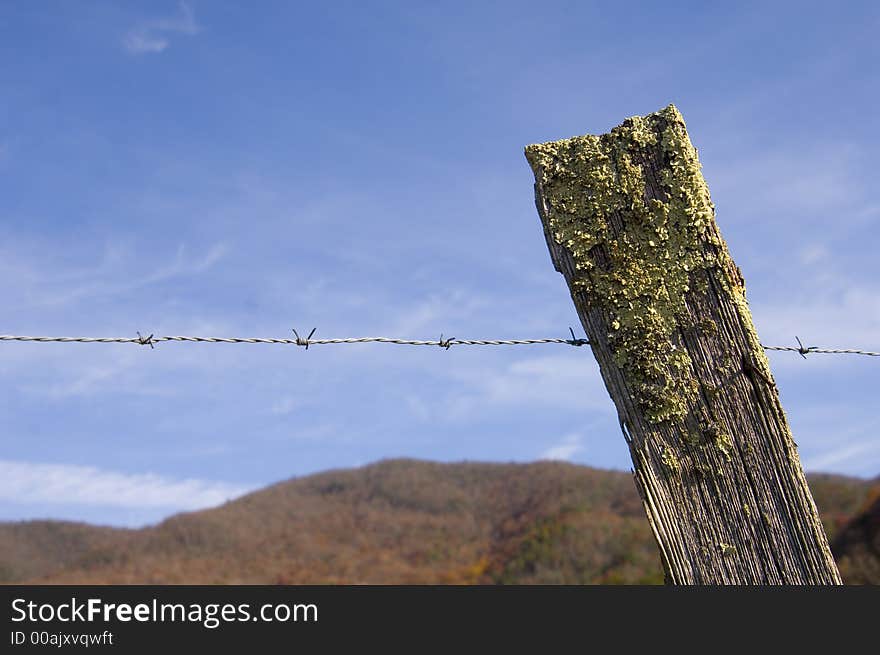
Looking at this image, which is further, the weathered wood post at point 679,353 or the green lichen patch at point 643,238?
the green lichen patch at point 643,238

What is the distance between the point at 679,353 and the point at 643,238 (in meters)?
0.43

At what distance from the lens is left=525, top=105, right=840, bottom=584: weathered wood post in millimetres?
2637

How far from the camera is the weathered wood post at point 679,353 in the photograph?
8.65 ft

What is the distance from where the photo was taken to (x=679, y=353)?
2746 mm

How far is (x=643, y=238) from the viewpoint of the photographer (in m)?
2.80

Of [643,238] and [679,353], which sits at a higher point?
[643,238]

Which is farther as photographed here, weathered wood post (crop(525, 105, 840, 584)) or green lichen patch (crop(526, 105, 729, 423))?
green lichen patch (crop(526, 105, 729, 423))
